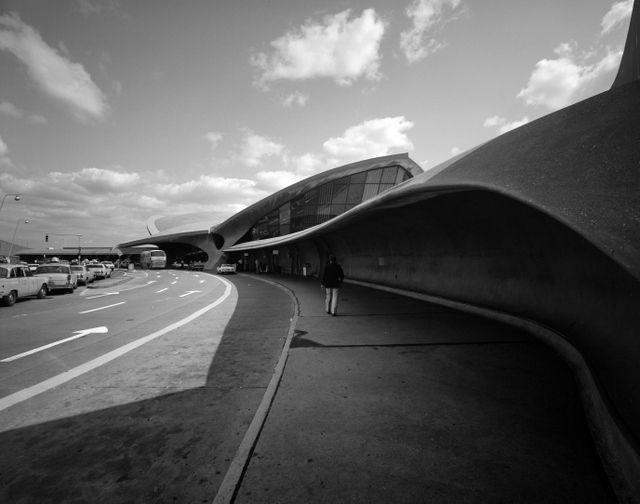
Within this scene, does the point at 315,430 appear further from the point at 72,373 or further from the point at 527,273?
the point at 527,273

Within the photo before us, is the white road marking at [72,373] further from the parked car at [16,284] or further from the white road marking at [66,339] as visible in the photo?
the parked car at [16,284]

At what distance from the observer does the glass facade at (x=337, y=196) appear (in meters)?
53.2

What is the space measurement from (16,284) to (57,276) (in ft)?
15.0

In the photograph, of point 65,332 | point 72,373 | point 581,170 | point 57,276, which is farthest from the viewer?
point 57,276

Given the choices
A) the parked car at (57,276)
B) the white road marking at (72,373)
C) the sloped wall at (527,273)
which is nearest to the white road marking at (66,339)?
the white road marking at (72,373)

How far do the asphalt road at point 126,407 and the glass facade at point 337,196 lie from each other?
45.7m

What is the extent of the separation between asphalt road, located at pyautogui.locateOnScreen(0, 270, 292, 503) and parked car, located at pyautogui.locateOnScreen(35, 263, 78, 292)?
37.3ft

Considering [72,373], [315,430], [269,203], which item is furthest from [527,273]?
[269,203]

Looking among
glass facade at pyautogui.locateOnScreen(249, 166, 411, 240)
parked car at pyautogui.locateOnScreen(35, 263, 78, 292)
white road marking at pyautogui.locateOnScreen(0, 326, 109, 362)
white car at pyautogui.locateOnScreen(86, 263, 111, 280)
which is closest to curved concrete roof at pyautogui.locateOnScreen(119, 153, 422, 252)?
glass facade at pyautogui.locateOnScreen(249, 166, 411, 240)

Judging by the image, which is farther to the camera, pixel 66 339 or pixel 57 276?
pixel 57 276

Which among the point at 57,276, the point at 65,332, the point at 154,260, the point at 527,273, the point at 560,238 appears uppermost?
the point at 560,238

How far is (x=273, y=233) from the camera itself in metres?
59.0

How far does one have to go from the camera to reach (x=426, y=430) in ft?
10.7

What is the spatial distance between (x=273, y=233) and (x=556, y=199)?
56.8 m
